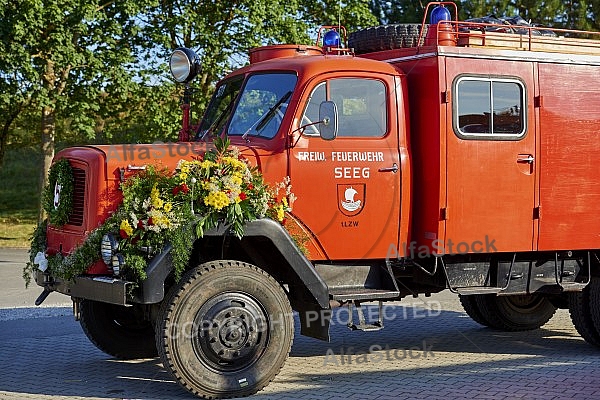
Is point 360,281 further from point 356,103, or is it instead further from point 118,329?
point 118,329

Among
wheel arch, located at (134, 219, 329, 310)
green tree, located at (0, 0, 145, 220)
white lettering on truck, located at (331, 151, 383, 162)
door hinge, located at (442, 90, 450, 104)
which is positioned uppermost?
green tree, located at (0, 0, 145, 220)

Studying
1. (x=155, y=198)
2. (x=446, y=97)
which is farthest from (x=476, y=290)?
(x=155, y=198)

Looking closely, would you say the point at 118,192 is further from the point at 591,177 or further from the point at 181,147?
the point at 591,177

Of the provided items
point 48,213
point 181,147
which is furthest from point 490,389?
point 48,213

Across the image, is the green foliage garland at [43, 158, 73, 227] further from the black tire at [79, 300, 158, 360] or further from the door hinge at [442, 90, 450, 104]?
the door hinge at [442, 90, 450, 104]

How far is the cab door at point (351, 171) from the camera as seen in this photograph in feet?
24.8

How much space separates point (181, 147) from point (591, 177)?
391 centimetres

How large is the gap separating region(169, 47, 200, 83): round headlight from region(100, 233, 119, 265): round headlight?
2.02 m

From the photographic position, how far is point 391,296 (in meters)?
7.84

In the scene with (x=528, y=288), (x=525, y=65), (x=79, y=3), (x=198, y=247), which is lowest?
(x=528, y=288)

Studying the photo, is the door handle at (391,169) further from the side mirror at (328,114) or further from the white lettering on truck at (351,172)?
the side mirror at (328,114)

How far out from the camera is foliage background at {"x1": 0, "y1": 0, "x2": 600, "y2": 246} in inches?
858

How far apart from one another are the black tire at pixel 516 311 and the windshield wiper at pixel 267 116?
3.81 metres

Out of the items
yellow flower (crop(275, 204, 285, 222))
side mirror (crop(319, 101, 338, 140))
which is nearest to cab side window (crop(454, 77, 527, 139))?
side mirror (crop(319, 101, 338, 140))
